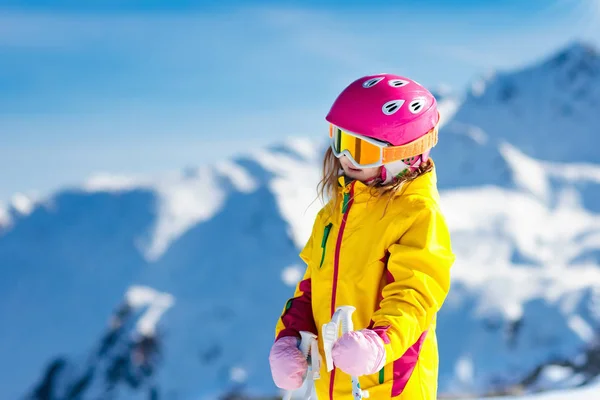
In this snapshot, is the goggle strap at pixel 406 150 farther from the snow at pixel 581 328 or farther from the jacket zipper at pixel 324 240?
the snow at pixel 581 328

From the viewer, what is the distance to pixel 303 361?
213 centimetres

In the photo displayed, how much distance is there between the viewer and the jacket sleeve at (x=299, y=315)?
227cm

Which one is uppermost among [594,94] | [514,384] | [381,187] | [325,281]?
[381,187]

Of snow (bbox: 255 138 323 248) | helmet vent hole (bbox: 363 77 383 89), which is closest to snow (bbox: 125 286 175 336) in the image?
snow (bbox: 255 138 323 248)

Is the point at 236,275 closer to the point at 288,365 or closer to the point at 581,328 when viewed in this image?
the point at 581,328

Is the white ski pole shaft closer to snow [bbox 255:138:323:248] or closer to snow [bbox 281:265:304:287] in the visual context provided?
snow [bbox 255:138:323:248]

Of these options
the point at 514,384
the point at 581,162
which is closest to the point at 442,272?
the point at 514,384

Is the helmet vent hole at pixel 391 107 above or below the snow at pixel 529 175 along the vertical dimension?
above

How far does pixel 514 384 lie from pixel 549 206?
23882 millimetres

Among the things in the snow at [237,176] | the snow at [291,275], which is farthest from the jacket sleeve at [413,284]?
the snow at [237,176]

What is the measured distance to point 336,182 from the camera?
2283mm

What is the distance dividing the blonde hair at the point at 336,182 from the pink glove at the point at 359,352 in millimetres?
480

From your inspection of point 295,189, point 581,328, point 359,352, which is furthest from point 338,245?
point 295,189

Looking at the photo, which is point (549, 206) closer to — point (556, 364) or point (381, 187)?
point (556, 364)
